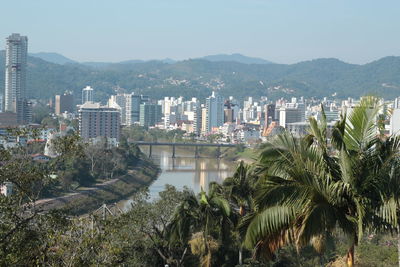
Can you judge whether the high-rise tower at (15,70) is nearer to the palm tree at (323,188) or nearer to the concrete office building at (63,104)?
the concrete office building at (63,104)

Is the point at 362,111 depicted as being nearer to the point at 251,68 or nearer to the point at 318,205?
the point at 318,205

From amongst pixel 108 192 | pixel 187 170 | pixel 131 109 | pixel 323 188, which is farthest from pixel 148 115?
pixel 323 188

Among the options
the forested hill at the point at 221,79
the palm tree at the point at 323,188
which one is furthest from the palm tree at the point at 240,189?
the forested hill at the point at 221,79

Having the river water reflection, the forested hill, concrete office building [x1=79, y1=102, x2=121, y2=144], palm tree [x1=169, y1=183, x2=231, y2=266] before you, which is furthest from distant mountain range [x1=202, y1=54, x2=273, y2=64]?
palm tree [x1=169, y1=183, x2=231, y2=266]

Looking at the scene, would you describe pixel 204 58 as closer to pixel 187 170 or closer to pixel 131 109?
pixel 131 109

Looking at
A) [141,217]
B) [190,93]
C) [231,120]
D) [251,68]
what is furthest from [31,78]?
[141,217]

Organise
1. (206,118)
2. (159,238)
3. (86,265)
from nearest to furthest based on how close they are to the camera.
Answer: (86,265) → (159,238) → (206,118)
